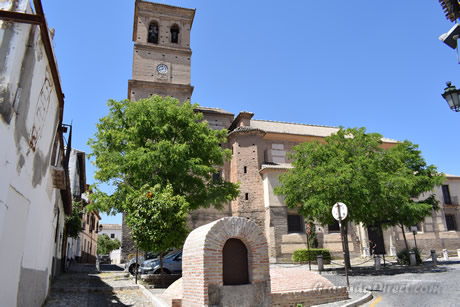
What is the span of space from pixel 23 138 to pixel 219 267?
424cm

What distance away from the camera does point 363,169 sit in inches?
679

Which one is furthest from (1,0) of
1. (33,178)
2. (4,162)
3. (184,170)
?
(184,170)

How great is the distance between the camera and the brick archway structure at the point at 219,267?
649 centimetres

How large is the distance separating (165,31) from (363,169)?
82.7 feet

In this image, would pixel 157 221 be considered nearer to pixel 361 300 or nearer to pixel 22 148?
pixel 361 300

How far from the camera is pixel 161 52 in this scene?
3259 centimetres

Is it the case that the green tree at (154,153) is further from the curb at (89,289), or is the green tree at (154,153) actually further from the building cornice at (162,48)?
the building cornice at (162,48)

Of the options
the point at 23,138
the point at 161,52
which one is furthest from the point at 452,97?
the point at 161,52

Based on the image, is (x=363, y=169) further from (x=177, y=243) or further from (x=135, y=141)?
(x=135, y=141)

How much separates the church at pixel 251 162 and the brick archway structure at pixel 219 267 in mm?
20338

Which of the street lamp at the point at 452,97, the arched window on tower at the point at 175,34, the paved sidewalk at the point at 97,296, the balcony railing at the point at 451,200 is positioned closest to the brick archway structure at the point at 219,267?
the paved sidewalk at the point at 97,296

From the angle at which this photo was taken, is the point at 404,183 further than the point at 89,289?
Yes

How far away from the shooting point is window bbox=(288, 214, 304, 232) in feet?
92.5

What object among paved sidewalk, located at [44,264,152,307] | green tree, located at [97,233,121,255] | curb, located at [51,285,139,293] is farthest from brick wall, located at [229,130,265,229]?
green tree, located at [97,233,121,255]
